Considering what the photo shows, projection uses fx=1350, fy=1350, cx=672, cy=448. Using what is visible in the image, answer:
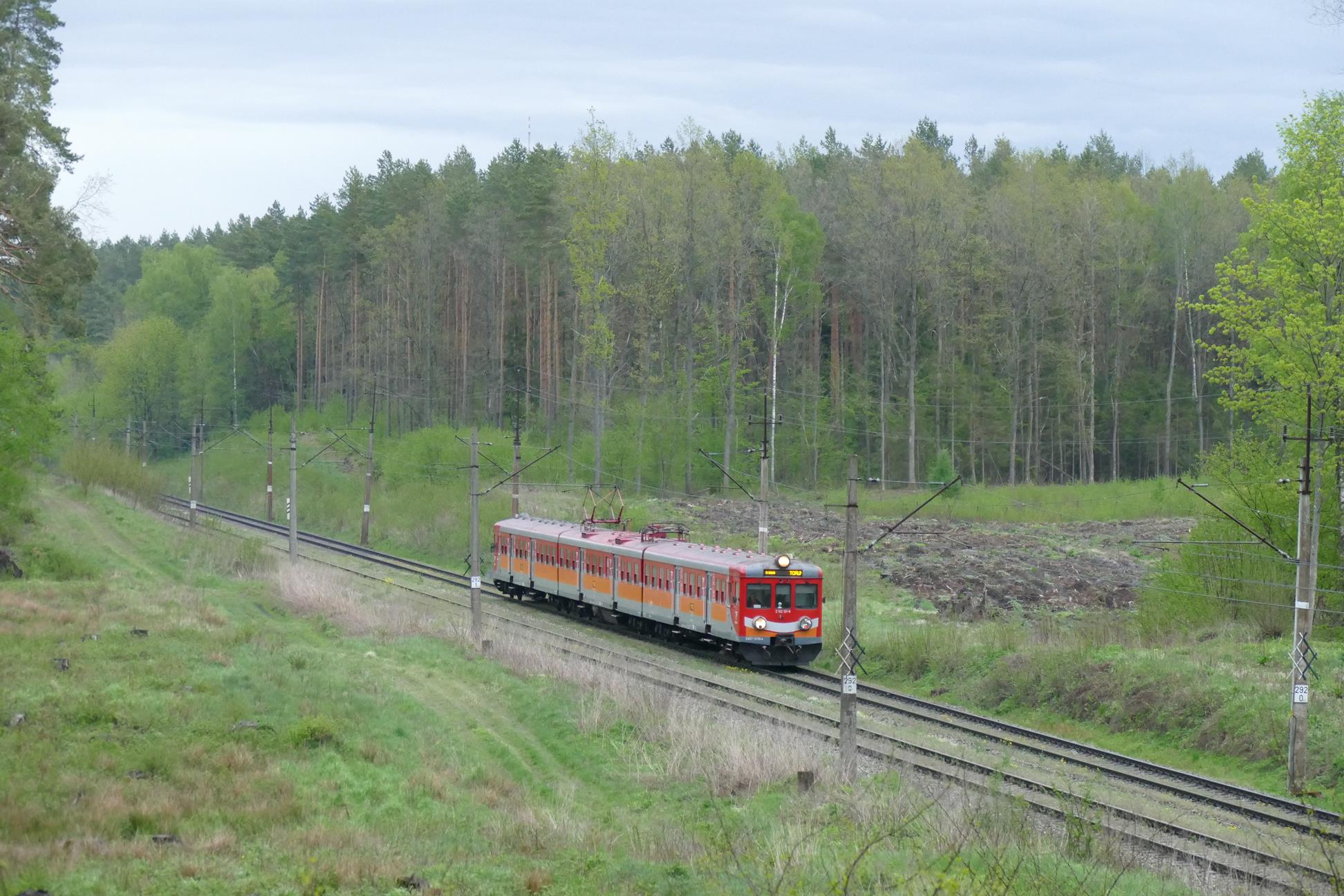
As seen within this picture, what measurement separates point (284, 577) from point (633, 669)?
16.5 m

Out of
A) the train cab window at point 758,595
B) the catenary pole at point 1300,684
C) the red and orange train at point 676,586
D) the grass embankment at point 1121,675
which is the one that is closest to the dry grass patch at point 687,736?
the train cab window at point 758,595

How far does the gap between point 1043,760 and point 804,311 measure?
46.2m

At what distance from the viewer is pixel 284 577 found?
41406mm

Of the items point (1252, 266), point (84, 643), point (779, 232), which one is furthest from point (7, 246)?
point (779, 232)

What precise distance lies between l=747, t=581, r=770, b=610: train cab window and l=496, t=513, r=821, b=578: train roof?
0.81ft

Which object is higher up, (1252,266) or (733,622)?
(1252,266)

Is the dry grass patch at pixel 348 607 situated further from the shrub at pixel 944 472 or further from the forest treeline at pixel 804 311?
the shrub at pixel 944 472

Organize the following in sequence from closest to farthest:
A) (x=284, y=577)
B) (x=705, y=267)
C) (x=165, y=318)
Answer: (x=284, y=577) → (x=705, y=267) → (x=165, y=318)

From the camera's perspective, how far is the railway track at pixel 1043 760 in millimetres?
15523

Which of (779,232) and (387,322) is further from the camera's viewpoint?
(387,322)

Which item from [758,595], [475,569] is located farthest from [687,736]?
[475,569]

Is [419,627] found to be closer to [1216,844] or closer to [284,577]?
[284,577]

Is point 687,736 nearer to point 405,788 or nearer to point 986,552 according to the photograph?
point 405,788

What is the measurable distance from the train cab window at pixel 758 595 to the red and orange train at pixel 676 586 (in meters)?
0.02
